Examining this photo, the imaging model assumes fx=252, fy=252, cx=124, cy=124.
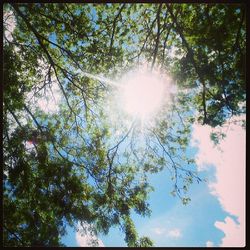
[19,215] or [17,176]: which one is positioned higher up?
[17,176]

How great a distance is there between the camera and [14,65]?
15.8 feet

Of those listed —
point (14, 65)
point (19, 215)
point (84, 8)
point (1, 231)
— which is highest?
point (84, 8)

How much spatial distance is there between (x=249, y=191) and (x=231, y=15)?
2.58 m

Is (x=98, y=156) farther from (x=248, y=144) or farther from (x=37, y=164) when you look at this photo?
(x=248, y=144)

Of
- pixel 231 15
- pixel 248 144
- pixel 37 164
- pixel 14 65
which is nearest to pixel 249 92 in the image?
pixel 248 144

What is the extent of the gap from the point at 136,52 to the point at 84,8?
1265 mm

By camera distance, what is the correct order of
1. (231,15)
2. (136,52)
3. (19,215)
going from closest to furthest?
(231,15) < (19,215) < (136,52)

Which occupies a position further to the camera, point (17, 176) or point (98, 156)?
point (98, 156)

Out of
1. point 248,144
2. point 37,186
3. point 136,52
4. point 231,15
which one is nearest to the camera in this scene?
point 248,144

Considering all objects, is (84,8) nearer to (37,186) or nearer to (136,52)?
(136,52)

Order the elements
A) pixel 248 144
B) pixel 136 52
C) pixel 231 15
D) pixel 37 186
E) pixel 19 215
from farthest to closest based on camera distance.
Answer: pixel 136 52 → pixel 37 186 → pixel 19 215 → pixel 231 15 → pixel 248 144

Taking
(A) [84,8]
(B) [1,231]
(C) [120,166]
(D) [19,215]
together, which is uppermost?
(A) [84,8]

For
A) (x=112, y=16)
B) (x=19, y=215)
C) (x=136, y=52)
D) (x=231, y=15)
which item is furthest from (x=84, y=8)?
(x=19, y=215)

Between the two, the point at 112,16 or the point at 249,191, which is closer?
the point at 249,191
